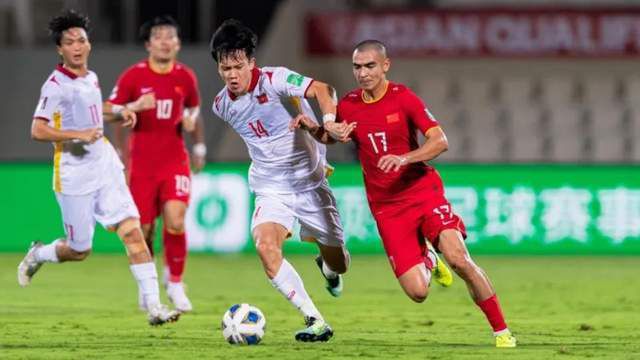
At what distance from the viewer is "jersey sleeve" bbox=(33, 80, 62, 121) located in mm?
11703

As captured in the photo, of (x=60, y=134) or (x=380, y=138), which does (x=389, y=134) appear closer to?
(x=380, y=138)

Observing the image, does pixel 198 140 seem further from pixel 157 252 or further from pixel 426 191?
pixel 157 252

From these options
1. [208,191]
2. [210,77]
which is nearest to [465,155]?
[210,77]

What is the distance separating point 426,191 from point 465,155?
62.3 ft

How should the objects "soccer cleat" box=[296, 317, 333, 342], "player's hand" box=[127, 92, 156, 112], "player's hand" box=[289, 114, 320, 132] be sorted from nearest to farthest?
"player's hand" box=[289, 114, 320, 132], "soccer cleat" box=[296, 317, 333, 342], "player's hand" box=[127, 92, 156, 112]

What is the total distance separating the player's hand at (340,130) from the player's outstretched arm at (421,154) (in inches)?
14.1

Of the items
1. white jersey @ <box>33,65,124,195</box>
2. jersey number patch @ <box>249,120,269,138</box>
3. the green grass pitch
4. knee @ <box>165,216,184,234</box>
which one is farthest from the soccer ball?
knee @ <box>165,216,184,234</box>

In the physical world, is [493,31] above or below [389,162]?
below

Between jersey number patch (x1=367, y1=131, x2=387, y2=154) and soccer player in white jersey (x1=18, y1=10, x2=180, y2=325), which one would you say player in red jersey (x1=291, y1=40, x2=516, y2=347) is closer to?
jersey number patch (x1=367, y1=131, x2=387, y2=154)

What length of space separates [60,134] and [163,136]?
2.21 m

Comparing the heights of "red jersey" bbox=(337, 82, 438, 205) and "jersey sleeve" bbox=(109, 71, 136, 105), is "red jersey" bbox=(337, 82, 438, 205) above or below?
above

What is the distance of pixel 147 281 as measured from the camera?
11.9 m

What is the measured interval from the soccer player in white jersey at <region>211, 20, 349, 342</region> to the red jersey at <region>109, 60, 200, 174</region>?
8.26 feet

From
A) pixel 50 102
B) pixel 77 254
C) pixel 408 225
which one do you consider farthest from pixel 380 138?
pixel 77 254
